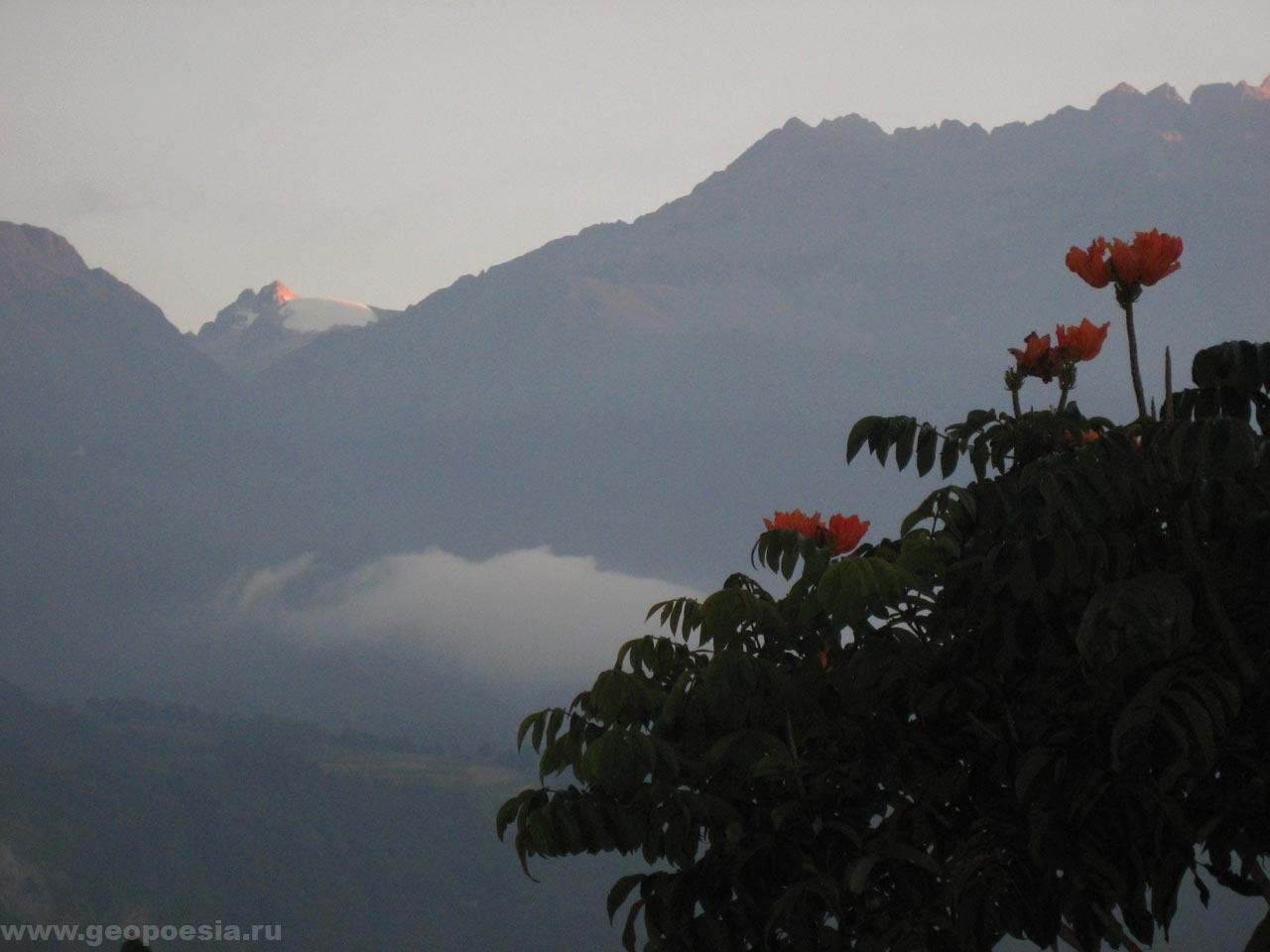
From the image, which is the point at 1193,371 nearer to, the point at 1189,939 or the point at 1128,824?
the point at 1128,824

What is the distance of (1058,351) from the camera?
371cm

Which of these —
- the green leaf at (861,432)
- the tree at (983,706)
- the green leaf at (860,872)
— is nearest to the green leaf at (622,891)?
the tree at (983,706)

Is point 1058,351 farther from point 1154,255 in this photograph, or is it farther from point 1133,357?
point 1133,357

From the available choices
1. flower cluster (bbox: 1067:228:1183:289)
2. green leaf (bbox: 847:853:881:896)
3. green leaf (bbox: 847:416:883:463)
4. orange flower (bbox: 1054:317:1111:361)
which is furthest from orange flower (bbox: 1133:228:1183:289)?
green leaf (bbox: 847:853:881:896)

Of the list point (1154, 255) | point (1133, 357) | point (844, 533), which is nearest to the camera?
point (1133, 357)

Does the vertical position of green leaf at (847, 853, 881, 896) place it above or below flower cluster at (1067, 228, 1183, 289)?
below

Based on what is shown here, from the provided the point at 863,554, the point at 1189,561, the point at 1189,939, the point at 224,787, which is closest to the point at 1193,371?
the point at 1189,561

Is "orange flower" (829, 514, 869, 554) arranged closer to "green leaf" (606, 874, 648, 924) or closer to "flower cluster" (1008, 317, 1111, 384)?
"flower cluster" (1008, 317, 1111, 384)

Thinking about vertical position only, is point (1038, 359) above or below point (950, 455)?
above

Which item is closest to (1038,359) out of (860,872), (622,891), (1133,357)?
(1133,357)

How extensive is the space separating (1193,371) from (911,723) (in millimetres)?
1187

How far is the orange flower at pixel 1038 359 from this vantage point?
3727 millimetres

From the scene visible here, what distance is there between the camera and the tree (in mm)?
2941

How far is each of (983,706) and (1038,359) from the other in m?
0.98
